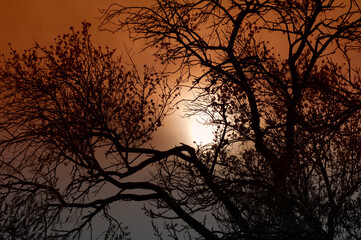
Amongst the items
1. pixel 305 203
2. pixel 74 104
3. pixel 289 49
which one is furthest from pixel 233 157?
pixel 74 104

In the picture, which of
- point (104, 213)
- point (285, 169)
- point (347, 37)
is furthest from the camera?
point (104, 213)

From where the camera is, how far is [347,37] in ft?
32.1

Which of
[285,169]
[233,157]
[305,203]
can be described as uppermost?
[233,157]

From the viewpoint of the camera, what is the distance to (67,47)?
13102 mm

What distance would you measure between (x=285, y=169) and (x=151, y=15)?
5.02m

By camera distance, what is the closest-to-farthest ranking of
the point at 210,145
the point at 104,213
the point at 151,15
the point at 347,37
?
the point at 347,37 → the point at 151,15 → the point at 210,145 → the point at 104,213

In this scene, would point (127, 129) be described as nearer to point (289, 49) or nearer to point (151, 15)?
point (151, 15)

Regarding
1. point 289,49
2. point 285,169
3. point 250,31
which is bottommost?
point 285,169

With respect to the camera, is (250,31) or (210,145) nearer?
(210,145)

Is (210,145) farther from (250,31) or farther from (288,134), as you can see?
(250,31)

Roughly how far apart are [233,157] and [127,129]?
339 cm

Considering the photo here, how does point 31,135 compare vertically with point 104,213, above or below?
above

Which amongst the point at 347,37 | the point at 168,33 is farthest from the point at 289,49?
the point at 168,33

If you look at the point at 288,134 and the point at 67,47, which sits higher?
the point at 67,47
